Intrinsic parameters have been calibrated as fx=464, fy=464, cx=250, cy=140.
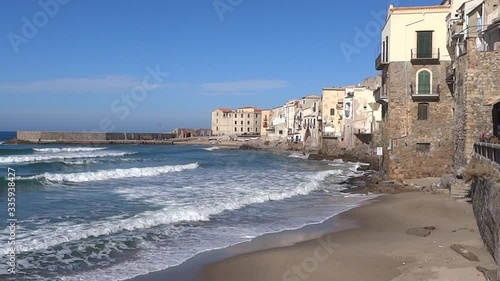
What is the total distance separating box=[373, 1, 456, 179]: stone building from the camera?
73.3ft

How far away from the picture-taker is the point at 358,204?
17906 millimetres

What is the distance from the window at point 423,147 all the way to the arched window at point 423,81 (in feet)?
8.36

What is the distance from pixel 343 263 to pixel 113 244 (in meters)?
5.53

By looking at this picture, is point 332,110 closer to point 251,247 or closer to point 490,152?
point 490,152

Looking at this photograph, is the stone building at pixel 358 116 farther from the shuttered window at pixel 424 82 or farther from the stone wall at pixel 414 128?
the shuttered window at pixel 424 82

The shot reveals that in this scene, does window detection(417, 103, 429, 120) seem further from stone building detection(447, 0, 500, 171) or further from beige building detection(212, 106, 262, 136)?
beige building detection(212, 106, 262, 136)

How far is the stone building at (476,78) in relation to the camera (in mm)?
17594

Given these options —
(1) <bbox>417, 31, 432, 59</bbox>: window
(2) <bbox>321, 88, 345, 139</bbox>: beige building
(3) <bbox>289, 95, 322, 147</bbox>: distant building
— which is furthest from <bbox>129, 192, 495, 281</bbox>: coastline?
(3) <bbox>289, 95, 322, 147</bbox>: distant building

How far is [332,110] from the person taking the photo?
5419 centimetres

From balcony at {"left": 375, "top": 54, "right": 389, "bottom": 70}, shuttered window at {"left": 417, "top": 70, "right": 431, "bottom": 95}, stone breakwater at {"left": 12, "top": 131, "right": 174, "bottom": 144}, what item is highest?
balcony at {"left": 375, "top": 54, "right": 389, "bottom": 70}

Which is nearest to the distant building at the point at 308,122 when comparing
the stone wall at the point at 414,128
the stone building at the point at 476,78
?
the stone wall at the point at 414,128

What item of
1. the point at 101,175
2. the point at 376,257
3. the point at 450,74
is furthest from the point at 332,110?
the point at 376,257

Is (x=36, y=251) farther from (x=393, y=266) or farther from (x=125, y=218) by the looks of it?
(x=393, y=266)

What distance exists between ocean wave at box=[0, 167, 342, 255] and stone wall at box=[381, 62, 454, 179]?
645cm
